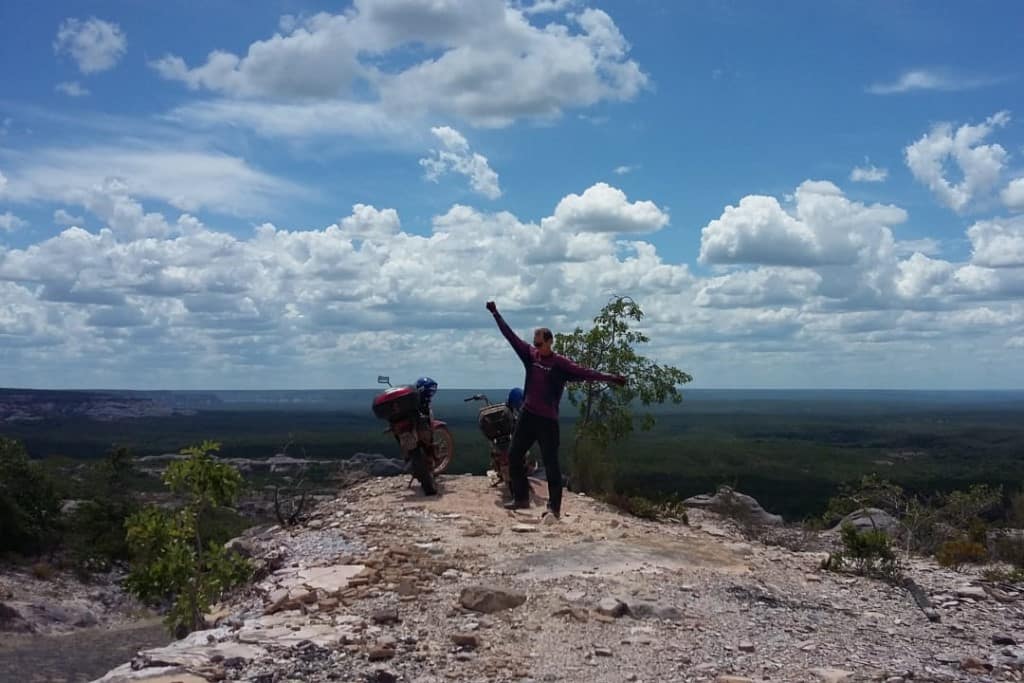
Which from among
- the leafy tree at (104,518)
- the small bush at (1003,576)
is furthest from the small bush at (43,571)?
the small bush at (1003,576)

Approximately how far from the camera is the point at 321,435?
103 m

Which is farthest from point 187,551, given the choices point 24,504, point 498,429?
point 24,504

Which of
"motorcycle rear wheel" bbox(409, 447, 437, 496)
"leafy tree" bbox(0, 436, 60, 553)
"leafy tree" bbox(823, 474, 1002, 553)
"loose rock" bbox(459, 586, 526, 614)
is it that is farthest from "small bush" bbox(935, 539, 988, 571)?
"leafy tree" bbox(0, 436, 60, 553)

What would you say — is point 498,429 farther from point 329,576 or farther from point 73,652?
point 73,652

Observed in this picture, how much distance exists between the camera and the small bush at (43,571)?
28.5 m

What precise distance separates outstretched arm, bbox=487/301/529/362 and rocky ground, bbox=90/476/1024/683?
187 centimetres

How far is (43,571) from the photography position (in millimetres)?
28719

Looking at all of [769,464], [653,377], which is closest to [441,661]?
[653,377]

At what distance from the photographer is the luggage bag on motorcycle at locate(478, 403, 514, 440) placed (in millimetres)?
12680

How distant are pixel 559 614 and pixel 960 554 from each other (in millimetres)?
6808

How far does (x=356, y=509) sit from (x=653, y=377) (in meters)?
6.66

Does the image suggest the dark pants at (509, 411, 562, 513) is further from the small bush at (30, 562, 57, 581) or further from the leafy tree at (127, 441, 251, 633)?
the small bush at (30, 562, 57, 581)

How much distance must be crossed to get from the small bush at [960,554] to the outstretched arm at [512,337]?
5.71 meters

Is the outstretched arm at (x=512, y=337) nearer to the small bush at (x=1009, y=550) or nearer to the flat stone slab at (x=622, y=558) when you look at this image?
the flat stone slab at (x=622, y=558)
